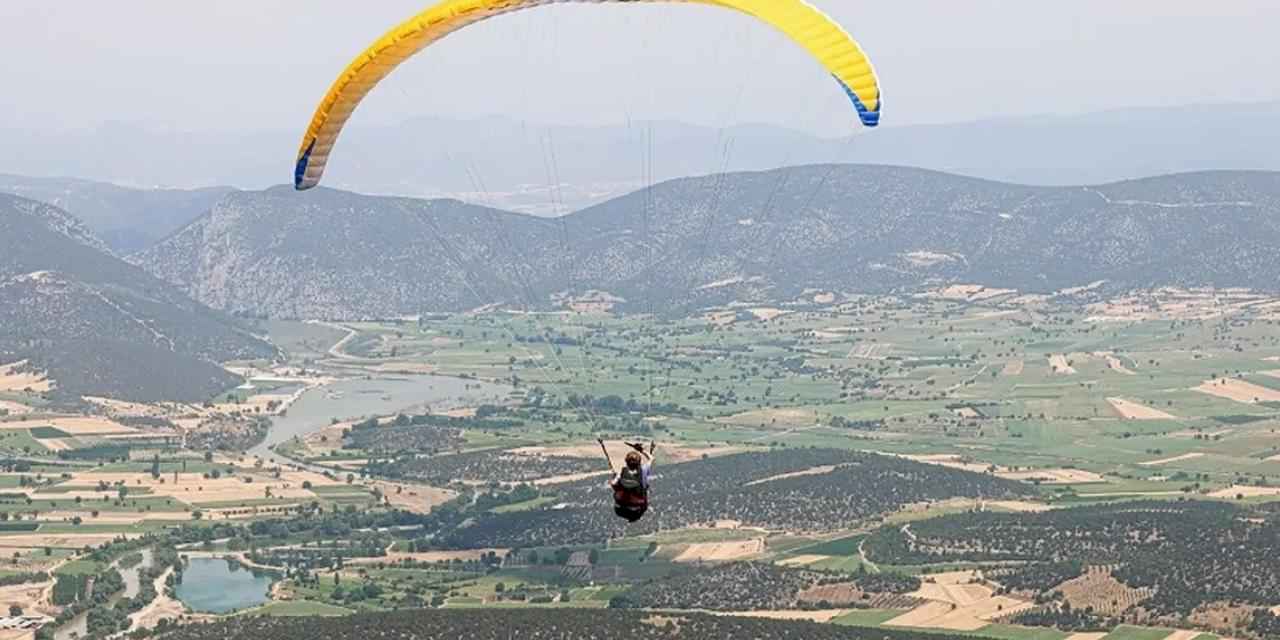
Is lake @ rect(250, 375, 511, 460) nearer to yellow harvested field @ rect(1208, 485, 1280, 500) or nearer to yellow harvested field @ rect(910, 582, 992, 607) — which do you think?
yellow harvested field @ rect(910, 582, 992, 607)

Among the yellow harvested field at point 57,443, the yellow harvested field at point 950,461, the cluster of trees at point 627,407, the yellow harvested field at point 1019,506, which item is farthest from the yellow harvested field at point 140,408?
the yellow harvested field at point 1019,506

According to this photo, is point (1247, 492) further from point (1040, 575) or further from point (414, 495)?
point (414, 495)

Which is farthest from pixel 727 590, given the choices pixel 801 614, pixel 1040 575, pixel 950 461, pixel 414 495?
pixel 950 461

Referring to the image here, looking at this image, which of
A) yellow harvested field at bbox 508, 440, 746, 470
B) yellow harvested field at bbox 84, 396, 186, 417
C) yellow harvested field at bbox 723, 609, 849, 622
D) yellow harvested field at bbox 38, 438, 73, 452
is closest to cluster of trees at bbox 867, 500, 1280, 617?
yellow harvested field at bbox 723, 609, 849, 622

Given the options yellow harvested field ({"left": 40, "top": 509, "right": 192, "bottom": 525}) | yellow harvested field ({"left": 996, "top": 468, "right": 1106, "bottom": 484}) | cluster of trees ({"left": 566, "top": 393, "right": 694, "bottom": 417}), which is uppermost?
cluster of trees ({"left": 566, "top": 393, "right": 694, "bottom": 417})

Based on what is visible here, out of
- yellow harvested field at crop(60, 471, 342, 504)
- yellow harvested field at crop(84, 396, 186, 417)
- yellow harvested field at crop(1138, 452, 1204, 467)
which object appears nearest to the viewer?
yellow harvested field at crop(60, 471, 342, 504)

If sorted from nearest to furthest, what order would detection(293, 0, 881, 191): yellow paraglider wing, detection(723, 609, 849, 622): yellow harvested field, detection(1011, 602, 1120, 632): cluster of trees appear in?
detection(293, 0, 881, 191): yellow paraglider wing → detection(1011, 602, 1120, 632): cluster of trees → detection(723, 609, 849, 622): yellow harvested field
